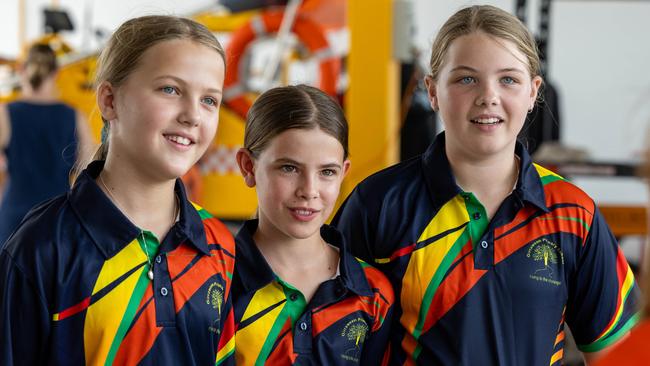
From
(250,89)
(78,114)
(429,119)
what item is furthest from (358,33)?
(78,114)

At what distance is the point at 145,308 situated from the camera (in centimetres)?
156

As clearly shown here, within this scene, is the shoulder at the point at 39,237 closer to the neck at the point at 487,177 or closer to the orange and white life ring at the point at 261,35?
the neck at the point at 487,177

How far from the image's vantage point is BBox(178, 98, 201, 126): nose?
1577 millimetres

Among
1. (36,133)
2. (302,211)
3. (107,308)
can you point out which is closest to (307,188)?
(302,211)

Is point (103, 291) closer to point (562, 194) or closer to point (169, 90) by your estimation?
point (169, 90)

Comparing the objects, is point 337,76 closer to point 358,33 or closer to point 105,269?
point 358,33

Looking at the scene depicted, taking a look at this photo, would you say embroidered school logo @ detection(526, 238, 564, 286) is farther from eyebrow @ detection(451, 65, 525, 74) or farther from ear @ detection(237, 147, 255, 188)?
ear @ detection(237, 147, 255, 188)

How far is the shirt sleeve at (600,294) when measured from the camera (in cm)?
177

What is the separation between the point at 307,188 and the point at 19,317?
0.60 meters

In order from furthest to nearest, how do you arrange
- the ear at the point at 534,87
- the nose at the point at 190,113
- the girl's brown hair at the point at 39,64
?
the girl's brown hair at the point at 39,64 → the ear at the point at 534,87 → the nose at the point at 190,113

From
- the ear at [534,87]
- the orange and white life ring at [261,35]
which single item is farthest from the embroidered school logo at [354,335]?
the orange and white life ring at [261,35]

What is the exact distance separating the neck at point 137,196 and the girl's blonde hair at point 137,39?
97mm

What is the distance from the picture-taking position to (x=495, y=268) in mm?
1743

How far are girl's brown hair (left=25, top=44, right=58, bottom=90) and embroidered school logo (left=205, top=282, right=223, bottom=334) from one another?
8.44 feet
